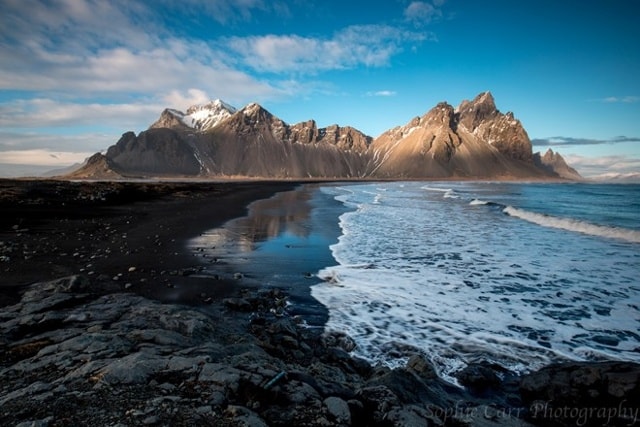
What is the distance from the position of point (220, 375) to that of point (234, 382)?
267 millimetres

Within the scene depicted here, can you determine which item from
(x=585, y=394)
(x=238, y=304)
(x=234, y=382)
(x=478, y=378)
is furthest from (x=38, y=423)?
(x=585, y=394)

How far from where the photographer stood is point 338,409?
14.3 feet

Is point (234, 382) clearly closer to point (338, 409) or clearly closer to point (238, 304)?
point (338, 409)

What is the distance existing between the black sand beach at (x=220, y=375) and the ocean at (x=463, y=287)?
98 centimetres

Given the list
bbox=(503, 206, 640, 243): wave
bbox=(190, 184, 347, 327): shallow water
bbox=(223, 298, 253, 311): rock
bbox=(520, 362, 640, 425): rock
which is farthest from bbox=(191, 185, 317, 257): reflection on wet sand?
bbox=(503, 206, 640, 243): wave

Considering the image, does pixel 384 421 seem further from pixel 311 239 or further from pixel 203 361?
pixel 311 239

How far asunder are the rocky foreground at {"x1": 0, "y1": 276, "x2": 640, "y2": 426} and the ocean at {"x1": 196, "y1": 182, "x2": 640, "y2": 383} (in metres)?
1.02

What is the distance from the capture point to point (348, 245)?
18172 millimetres

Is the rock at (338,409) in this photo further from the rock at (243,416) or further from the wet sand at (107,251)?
the wet sand at (107,251)

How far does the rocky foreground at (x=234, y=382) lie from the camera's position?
4.08 metres

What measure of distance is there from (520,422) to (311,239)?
600 inches

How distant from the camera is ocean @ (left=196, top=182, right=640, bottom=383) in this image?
7.66 m

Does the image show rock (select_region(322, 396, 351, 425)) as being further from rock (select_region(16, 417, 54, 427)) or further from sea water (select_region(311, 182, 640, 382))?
rock (select_region(16, 417, 54, 427))

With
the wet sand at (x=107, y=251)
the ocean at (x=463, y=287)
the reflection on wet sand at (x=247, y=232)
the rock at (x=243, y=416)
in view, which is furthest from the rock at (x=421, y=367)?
the reflection on wet sand at (x=247, y=232)
